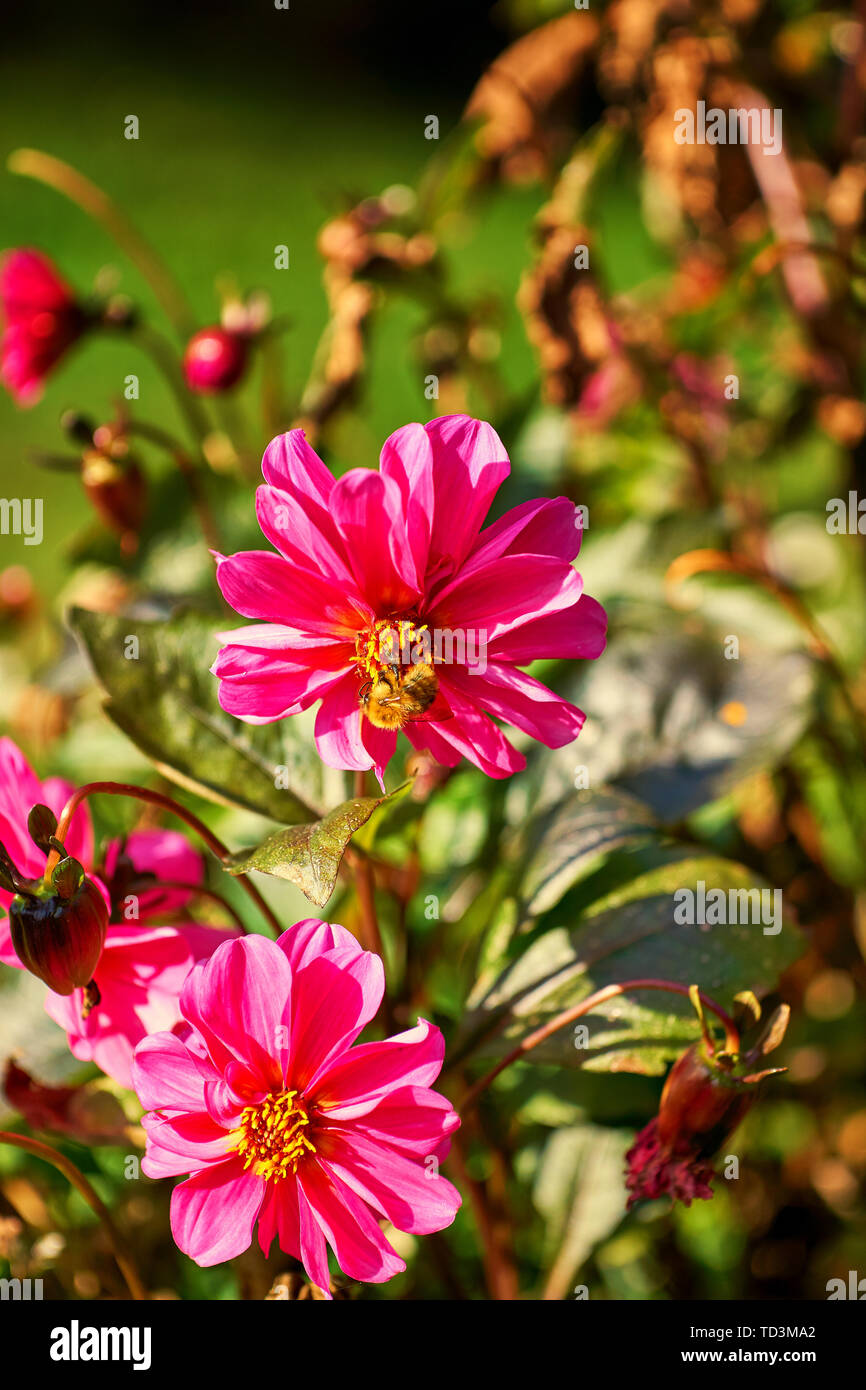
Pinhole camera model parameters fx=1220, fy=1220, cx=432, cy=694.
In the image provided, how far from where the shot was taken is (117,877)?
0.54m

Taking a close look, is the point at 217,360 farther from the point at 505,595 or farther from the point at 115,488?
the point at 505,595

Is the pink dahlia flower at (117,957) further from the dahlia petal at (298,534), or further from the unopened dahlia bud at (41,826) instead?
the dahlia petal at (298,534)

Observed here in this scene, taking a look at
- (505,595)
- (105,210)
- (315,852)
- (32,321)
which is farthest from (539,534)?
(105,210)

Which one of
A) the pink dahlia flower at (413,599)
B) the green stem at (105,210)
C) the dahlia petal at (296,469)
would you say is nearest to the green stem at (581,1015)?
the pink dahlia flower at (413,599)

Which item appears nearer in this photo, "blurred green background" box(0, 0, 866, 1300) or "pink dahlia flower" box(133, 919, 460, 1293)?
"pink dahlia flower" box(133, 919, 460, 1293)

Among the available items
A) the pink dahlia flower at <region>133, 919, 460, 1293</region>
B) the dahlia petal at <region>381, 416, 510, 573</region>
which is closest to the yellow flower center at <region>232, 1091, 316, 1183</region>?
the pink dahlia flower at <region>133, 919, 460, 1293</region>

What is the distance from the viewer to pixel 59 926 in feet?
1.50

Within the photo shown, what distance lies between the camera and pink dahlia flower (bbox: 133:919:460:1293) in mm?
450

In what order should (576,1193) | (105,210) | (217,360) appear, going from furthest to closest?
1. (105,210)
2. (217,360)
3. (576,1193)

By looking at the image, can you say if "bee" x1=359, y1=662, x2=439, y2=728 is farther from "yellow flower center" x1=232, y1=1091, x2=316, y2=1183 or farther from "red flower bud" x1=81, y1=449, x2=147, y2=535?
"red flower bud" x1=81, y1=449, x2=147, y2=535

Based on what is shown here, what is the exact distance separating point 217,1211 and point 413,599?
247mm

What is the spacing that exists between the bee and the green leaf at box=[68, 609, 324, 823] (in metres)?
0.12

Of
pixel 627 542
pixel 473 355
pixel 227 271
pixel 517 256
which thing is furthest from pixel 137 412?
pixel 627 542

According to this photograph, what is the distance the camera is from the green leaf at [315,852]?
439 millimetres
